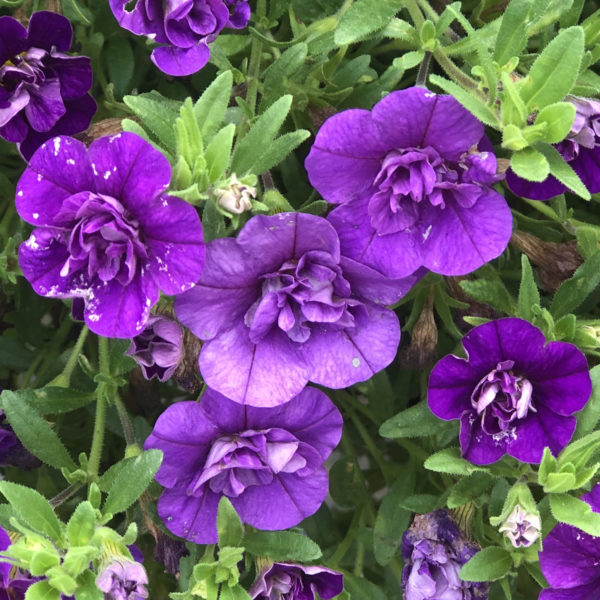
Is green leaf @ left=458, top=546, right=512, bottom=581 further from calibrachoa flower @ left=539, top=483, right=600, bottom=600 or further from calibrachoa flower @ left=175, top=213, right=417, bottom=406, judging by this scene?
calibrachoa flower @ left=175, top=213, right=417, bottom=406

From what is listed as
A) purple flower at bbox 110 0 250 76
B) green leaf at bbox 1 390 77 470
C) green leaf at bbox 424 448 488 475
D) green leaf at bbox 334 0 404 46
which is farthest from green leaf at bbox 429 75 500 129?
green leaf at bbox 1 390 77 470

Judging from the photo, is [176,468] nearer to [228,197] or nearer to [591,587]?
[228,197]

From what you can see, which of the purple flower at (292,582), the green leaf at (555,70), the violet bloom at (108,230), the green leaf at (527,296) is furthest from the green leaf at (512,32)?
the purple flower at (292,582)

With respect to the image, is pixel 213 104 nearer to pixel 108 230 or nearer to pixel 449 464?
pixel 108 230

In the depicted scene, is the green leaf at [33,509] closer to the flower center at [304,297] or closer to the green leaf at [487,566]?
the flower center at [304,297]

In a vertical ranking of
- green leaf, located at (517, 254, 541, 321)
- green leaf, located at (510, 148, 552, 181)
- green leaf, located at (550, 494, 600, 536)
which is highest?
green leaf, located at (510, 148, 552, 181)

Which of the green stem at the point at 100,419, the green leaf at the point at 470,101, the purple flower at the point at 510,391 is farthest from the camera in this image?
the green stem at the point at 100,419
